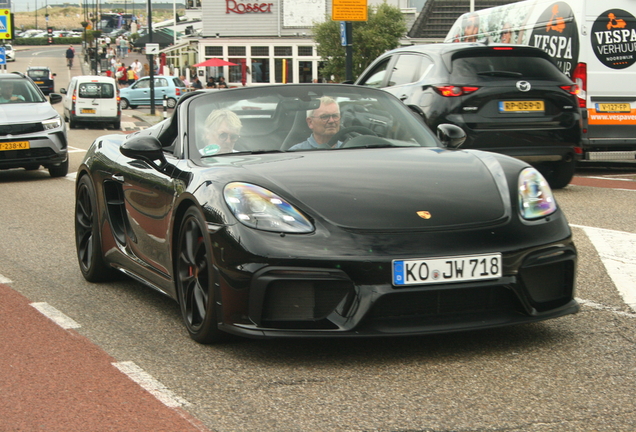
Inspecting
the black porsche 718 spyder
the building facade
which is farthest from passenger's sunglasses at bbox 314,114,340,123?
the building facade

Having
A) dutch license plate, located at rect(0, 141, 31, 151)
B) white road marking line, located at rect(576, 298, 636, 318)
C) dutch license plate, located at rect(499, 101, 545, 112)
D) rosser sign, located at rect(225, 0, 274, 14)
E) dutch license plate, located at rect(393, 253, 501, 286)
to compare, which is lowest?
dutch license plate, located at rect(0, 141, 31, 151)

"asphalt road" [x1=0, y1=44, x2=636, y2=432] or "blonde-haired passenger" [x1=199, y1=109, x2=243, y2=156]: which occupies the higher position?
"blonde-haired passenger" [x1=199, y1=109, x2=243, y2=156]

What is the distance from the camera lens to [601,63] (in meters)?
13.3

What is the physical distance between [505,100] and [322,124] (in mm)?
5552

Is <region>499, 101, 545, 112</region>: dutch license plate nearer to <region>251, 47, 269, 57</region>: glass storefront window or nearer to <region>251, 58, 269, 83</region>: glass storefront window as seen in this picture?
<region>251, 58, 269, 83</region>: glass storefront window

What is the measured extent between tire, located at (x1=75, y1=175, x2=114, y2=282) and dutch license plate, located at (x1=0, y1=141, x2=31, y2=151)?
8154 millimetres

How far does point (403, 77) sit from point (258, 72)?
1991 inches

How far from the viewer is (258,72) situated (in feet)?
201

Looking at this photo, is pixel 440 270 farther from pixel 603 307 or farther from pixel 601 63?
pixel 601 63

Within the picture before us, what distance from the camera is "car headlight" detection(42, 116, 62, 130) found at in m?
14.9

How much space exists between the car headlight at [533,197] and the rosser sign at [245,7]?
57105 millimetres

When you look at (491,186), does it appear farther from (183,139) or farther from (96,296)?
(96,296)

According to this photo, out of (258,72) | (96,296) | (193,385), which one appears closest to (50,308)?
(96,296)

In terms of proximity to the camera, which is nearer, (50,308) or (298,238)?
(298,238)
